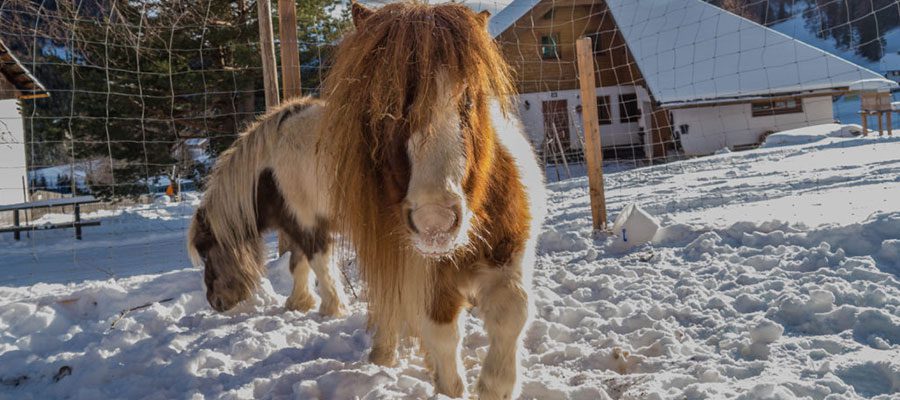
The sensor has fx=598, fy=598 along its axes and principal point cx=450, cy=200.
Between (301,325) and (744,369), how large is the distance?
2520 millimetres

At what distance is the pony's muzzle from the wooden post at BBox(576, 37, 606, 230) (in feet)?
14.8

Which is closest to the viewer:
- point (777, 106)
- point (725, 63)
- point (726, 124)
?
point (725, 63)

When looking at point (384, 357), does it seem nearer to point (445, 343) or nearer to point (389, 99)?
point (445, 343)

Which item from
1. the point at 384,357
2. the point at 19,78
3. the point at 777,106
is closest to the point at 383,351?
the point at 384,357

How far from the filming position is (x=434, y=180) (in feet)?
5.49

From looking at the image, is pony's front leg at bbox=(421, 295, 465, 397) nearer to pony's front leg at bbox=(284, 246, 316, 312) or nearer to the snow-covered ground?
the snow-covered ground

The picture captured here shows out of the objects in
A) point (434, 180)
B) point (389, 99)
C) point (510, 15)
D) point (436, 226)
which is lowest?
point (436, 226)

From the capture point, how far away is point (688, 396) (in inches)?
93.6

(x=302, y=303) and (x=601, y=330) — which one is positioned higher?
(x=302, y=303)

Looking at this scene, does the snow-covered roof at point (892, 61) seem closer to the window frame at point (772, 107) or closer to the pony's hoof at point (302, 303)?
the window frame at point (772, 107)

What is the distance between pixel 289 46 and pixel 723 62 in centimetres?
1755

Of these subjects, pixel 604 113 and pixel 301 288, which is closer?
pixel 301 288

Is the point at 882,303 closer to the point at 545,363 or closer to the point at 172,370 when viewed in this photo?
the point at 545,363

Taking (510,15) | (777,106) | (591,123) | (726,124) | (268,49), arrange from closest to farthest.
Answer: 1. (268,49)
2. (591,123)
3. (726,124)
4. (777,106)
5. (510,15)
